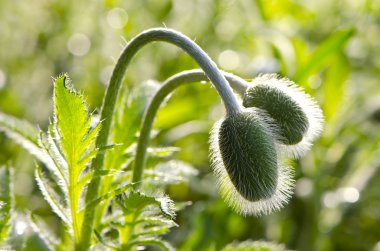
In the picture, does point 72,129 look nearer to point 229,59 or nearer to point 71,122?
point 71,122

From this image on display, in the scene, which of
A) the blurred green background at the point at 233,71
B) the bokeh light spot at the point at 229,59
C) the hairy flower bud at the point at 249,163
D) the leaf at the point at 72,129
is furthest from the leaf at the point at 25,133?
the bokeh light spot at the point at 229,59

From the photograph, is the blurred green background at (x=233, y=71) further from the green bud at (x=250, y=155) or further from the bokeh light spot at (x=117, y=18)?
the green bud at (x=250, y=155)

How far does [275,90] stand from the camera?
2328 mm

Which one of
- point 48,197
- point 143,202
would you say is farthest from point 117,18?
point 143,202

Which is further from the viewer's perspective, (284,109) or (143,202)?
(284,109)

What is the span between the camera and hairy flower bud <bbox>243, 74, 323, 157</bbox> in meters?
2.31

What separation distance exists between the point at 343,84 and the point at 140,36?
2.27 metres

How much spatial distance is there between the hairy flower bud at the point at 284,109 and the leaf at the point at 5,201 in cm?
85

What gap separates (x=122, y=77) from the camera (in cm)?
229

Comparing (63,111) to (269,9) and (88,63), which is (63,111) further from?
(269,9)

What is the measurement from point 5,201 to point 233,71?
8.80 ft

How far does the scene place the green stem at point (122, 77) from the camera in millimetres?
2143

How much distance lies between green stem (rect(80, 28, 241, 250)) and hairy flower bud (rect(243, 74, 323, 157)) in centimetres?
13

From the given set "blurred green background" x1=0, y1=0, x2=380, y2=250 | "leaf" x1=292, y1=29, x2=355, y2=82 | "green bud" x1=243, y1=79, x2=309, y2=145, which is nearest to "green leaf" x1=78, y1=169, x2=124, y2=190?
"green bud" x1=243, y1=79, x2=309, y2=145
